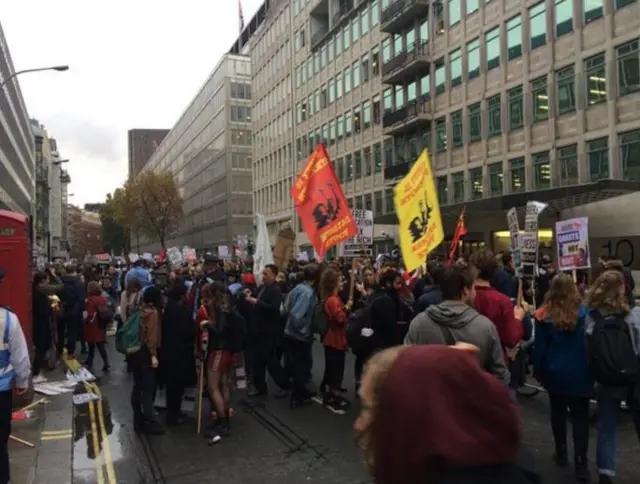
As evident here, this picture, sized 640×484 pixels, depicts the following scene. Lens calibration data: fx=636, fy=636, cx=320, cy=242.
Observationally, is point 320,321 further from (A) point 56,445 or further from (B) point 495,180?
(B) point 495,180

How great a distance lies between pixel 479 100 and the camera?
3406cm

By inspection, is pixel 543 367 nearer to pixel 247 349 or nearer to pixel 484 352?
pixel 484 352

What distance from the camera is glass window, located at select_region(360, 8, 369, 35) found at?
4666 centimetres

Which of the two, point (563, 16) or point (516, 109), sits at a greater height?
point (563, 16)

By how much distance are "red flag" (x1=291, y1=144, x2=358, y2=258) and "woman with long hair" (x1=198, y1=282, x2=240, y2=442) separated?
389cm

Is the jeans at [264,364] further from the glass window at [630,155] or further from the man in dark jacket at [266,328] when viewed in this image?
the glass window at [630,155]

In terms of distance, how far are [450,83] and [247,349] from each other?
30.1m

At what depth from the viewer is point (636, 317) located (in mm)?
5691

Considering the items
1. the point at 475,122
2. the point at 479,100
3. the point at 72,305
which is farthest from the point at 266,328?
the point at 475,122

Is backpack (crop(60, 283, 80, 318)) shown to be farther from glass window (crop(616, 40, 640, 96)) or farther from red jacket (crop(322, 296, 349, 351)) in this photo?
glass window (crop(616, 40, 640, 96))

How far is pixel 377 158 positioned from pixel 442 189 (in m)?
9.47

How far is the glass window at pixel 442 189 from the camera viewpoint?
3744cm

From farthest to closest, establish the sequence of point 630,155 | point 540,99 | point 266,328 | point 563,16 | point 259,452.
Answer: point 540,99 → point 563,16 → point 630,155 → point 266,328 → point 259,452

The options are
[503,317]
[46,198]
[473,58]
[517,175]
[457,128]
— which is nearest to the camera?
[503,317]
